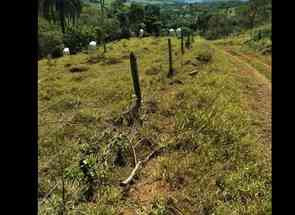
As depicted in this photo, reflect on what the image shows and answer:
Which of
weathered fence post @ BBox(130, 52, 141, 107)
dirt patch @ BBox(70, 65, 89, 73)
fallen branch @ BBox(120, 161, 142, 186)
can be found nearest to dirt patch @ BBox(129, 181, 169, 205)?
fallen branch @ BBox(120, 161, 142, 186)

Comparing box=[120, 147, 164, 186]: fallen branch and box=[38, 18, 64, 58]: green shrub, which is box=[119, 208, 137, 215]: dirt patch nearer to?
box=[120, 147, 164, 186]: fallen branch

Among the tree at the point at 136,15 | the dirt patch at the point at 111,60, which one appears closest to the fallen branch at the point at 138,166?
the dirt patch at the point at 111,60

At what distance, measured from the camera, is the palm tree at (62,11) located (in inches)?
1391

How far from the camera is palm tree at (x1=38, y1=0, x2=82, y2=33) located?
3534 centimetres

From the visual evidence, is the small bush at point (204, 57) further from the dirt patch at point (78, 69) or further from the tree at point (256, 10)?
the tree at point (256, 10)

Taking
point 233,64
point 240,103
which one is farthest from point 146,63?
point 240,103

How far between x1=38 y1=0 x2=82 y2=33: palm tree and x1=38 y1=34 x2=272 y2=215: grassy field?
73.7ft

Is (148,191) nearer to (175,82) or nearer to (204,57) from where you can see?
(175,82)

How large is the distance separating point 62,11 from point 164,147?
3137cm

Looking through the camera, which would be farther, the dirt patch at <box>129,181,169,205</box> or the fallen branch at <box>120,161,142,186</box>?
the fallen branch at <box>120,161,142,186</box>

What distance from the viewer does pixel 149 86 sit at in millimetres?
13578

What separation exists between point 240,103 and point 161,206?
511 centimetres
